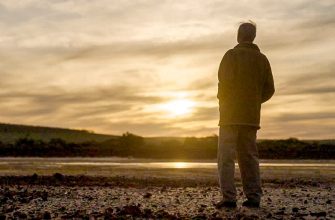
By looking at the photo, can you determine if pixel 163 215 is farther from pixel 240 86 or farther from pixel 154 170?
pixel 154 170

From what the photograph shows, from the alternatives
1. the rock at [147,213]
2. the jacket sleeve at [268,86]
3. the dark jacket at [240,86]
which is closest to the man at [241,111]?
the dark jacket at [240,86]

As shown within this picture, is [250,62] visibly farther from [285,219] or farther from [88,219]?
[88,219]

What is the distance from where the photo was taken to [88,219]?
10250 mm

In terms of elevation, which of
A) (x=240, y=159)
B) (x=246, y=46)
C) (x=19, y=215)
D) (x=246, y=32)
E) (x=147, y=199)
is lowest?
(x=19, y=215)

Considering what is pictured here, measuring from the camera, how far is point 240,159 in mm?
11984

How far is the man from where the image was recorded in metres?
11.8

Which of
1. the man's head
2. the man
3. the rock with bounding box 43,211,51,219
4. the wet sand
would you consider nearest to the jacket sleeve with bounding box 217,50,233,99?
the man

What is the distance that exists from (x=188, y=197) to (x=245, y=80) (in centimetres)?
285

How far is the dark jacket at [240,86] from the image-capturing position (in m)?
11.8

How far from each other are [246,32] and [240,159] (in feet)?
6.91

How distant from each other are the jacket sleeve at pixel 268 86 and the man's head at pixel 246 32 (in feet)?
1.62

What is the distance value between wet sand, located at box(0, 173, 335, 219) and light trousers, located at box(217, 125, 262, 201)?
34cm

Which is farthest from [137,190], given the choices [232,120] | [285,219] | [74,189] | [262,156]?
[262,156]

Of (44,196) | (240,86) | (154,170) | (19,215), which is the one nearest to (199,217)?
(240,86)
